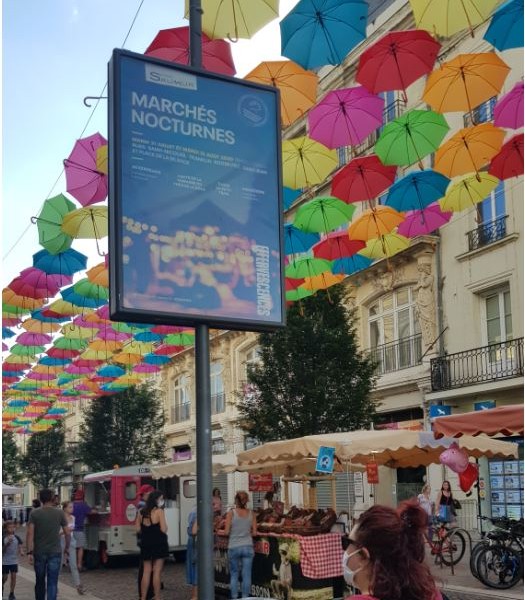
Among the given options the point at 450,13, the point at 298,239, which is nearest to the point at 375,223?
the point at 298,239

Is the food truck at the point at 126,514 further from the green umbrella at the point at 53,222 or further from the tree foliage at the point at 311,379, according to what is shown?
the green umbrella at the point at 53,222

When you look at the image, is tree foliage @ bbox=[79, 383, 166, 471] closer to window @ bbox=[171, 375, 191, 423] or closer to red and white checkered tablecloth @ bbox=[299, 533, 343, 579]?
window @ bbox=[171, 375, 191, 423]

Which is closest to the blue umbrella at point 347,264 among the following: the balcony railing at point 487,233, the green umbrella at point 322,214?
the green umbrella at point 322,214

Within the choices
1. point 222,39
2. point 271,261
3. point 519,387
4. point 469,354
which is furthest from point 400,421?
point 271,261

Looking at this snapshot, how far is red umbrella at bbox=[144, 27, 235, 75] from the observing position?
10711mm

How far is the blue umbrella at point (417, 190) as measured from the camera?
46.2ft

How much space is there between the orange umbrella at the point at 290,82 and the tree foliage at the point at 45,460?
5567 cm

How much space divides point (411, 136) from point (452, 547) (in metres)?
8.96

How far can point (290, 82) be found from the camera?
11.9m

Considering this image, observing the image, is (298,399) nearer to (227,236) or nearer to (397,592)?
(227,236)

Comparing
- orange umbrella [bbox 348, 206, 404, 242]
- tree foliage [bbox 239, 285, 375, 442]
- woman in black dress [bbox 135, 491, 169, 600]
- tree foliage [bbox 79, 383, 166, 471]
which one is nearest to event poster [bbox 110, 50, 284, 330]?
woman in black dress [bbox 135, 491, 169, 600]

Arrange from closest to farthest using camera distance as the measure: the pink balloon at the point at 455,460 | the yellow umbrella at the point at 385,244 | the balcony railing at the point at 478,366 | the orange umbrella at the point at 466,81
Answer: the orange umbrella at the point at 466,81 < the pink balloon at the point at 455,460 < the yellow umbrella at the point at 385,244 < the balcony railing at the point at 478,366

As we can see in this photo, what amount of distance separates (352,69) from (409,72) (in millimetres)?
19599

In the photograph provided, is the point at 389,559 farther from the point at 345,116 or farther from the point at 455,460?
the point at 345,116
